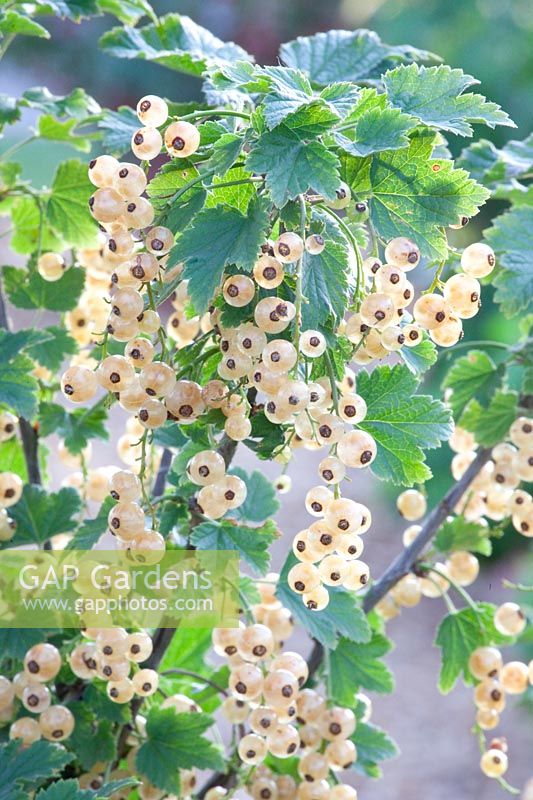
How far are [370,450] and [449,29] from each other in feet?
11.6

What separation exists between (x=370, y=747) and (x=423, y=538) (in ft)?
0.48

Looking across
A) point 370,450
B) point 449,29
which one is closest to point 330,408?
point 370,450

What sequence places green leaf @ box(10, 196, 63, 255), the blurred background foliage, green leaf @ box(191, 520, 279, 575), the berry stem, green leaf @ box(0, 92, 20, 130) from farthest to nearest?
the blurred background foliage, green leaf @ box(10, 196, 63, 255), green leaf @ box(0, 92, 20, 130), green leaf @ box(191, 520, 279, 575), the berry stem

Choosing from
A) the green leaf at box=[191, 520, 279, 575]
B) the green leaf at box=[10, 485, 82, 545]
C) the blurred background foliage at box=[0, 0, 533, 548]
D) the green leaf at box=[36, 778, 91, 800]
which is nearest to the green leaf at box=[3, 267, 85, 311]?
the green leaf at box=[10, 485, 82, 545]

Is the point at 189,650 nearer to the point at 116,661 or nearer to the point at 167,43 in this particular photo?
the point at 116,661

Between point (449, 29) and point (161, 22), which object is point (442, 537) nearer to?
point (161, 22)

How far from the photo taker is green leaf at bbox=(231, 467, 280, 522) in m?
0.63

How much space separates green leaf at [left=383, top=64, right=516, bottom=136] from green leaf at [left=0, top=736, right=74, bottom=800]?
376 millimetres

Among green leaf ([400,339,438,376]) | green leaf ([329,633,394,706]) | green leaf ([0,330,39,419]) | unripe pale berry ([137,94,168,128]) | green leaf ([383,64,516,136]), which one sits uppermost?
green leaf ([383,64,516,136])

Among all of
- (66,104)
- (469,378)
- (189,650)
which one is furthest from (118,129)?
(189,650)

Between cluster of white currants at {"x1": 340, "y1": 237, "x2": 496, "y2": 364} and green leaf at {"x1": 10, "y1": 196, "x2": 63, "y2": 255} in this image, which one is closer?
cluster of white currants at {"x1": 340, "y1": 237, "x2": 496, "y2": 364}

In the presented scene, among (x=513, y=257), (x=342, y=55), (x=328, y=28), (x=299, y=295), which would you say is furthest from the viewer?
(x=328, y=28)

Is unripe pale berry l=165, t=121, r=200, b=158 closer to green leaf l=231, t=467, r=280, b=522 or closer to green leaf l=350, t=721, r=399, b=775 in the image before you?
green leaf l=231, t=467, r=280, b=522

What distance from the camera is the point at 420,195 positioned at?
479mm
